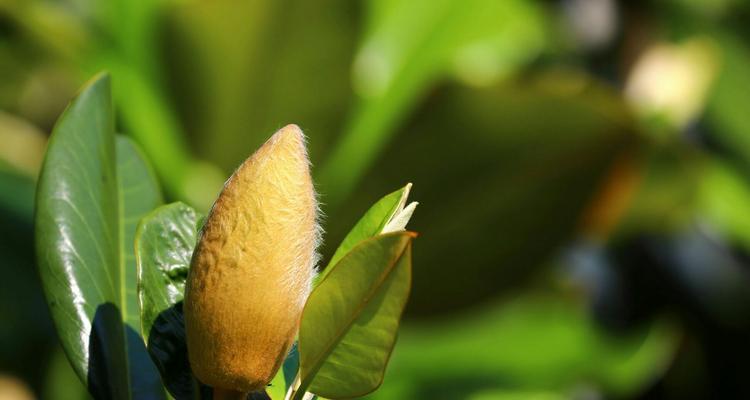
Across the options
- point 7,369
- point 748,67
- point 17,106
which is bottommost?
point 7,369

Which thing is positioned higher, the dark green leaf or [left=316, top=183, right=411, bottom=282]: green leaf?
[left=316, top=183, right=411, bottom=282]: green leaf

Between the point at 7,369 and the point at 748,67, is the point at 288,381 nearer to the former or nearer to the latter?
the point at 7,369

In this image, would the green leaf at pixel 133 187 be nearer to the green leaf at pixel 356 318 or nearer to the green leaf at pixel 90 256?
the green leaf at pixel 90 256

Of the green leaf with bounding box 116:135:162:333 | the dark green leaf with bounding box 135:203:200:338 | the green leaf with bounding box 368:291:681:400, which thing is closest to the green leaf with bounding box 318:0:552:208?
the green leaf with bounding box 368:291:681:400

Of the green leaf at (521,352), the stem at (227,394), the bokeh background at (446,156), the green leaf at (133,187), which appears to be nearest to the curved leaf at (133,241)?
the green leaf at (133,187)

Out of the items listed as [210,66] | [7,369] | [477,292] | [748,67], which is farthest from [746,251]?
[7,369]

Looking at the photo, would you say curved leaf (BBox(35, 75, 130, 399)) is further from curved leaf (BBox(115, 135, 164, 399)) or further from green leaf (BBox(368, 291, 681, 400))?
green leaf (BBox(368, 291, 681, 400))

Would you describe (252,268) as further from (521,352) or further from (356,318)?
(521,352)
